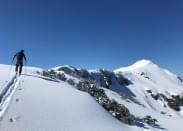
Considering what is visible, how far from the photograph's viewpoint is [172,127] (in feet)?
42.9

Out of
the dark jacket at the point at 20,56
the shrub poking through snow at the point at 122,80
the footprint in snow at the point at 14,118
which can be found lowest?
the footprint in snow at the point at 14,118

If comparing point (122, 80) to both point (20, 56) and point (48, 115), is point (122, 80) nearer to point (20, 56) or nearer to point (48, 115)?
point (20, 56)

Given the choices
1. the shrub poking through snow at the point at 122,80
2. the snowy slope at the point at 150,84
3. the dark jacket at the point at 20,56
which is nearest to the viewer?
the dark jacket at the point at 20,56

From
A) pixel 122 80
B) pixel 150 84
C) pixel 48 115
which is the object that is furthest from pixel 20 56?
pixel 150 84

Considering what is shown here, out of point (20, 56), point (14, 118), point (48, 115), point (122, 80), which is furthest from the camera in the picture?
point (122, 80)

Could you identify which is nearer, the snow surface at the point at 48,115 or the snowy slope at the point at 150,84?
the snow surface at the point at 48,115

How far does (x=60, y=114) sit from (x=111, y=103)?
24.2ft

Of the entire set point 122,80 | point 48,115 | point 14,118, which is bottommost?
point 14,118

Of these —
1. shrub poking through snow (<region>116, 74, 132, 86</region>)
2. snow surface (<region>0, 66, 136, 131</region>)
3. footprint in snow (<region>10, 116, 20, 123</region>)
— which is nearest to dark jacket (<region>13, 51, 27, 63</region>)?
snow surface (<region>0, 66, 136, 131</region>)

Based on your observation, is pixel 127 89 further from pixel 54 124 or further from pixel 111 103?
pixel 54 124

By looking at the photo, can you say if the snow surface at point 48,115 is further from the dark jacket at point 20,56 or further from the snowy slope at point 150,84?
the snowy slope at point 150,84

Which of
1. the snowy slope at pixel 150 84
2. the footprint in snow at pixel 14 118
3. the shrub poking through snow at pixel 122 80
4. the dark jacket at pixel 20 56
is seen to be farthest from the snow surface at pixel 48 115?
the shrub poking through snow at pixel 122 80

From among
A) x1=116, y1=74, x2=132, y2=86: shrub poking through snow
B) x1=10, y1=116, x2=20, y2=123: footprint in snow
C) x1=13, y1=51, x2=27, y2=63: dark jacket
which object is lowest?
x1=10, y1=116, x2=20, y2=123: footprint in snow

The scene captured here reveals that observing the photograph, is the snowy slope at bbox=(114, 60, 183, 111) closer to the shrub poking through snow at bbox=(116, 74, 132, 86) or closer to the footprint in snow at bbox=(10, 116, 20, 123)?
the shrub poking through snow at bbox=(116, 74, 132, 86)
